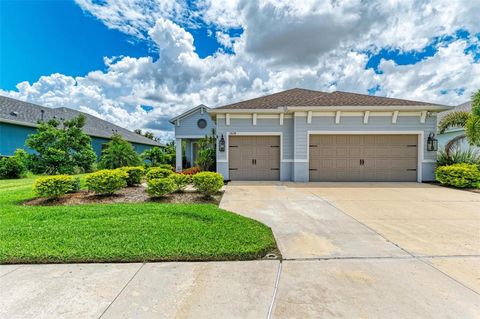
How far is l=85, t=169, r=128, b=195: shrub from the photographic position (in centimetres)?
627

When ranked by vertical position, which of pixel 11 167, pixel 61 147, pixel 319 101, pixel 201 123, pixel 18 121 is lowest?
pixel 11 167

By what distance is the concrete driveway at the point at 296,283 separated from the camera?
1.99 metres

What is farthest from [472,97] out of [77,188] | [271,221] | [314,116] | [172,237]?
[77,188]

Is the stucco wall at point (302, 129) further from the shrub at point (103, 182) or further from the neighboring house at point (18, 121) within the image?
the neighboring house at point (18, 121)

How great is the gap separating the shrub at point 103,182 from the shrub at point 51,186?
19.9 inches

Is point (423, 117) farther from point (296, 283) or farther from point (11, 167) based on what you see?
point (11, 167)

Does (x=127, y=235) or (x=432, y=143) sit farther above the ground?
(x=432, y=143)

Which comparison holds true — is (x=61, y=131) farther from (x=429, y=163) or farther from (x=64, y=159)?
(x=429, y=163)

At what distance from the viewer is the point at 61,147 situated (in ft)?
42.5

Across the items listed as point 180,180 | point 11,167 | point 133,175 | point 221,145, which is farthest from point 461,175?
point 11,167

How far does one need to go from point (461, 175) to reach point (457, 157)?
1.70m

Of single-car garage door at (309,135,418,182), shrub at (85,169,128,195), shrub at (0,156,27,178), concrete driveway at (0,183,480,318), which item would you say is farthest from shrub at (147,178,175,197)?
shrub at (0,156,27,178)

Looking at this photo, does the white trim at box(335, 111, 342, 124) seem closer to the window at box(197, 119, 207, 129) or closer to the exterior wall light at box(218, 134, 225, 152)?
the exterior wall light at box(218, 134, 225, 152)

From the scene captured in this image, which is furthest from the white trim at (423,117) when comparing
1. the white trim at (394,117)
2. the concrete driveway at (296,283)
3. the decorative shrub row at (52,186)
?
the decorative shrub row at (52,186)
